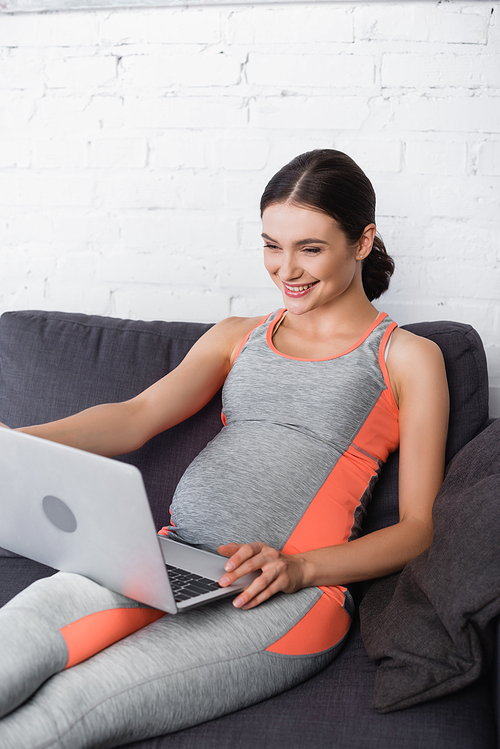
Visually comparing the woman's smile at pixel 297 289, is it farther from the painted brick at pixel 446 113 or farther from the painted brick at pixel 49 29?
the painted brick at pixel 49 29

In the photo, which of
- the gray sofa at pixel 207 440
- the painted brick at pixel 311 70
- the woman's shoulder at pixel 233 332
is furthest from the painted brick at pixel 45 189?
the woman's shoulder at pixel 233 332

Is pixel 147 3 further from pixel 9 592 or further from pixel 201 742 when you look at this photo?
pixel 201 742

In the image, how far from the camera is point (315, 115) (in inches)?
68.2

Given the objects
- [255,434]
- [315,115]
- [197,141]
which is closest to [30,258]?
[197,141]

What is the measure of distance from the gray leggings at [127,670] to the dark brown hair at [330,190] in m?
0.76

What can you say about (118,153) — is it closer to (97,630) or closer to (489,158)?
(489,158)

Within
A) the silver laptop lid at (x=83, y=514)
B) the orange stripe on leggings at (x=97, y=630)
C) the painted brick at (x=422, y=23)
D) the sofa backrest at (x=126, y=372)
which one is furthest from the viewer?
the painted brick at (x=422, y=23)

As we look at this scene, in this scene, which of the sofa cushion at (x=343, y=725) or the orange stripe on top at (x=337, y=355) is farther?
the orange stripe on top at (x=337, y=355)

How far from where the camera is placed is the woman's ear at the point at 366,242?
1.35 metres

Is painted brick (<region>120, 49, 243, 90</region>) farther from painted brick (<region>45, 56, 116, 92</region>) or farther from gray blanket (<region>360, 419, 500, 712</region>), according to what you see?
gray blanket (<region>360, 419, 500, 712</region>)

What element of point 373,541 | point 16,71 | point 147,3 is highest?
point 147,3

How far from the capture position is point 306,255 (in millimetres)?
1303

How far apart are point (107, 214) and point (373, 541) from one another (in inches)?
49.7

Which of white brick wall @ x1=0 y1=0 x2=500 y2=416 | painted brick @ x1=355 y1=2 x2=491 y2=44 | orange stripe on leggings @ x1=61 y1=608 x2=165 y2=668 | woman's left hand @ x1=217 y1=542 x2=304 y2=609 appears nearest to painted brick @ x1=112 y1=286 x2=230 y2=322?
white brick wall @ x1=0 y1=0 x2=500 y2=416
